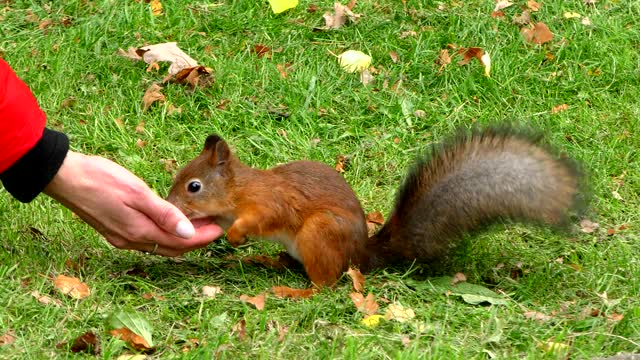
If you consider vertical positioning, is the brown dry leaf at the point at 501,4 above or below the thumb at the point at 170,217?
above

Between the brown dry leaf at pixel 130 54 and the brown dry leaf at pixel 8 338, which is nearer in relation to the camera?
the brown dry leaf at pixel 8 338

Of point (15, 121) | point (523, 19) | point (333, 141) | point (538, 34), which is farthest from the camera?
point (523, 19)

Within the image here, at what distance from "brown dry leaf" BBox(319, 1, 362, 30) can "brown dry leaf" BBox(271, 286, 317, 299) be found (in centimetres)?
190

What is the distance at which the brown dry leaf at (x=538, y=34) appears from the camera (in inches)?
172

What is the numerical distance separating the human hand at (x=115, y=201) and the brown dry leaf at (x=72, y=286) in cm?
17

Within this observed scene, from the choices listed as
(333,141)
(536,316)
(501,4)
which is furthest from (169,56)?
(536,316)

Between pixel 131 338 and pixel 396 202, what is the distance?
2.78 ft

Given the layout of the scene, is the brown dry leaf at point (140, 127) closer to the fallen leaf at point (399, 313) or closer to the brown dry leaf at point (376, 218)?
the brown dry leaf at point (376, 218)

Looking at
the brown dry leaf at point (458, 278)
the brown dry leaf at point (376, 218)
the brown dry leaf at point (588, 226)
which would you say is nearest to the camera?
the brown dry leaf at point (458, 278)

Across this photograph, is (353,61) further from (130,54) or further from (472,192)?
(472,192)

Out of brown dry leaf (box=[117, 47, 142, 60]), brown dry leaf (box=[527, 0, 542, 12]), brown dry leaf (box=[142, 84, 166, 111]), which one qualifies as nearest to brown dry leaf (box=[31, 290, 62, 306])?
brown dry leaf (box=[142, 84, 166, 111])

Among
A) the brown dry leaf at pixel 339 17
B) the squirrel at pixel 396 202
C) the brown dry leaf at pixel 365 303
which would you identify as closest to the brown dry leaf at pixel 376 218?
the squirrel at pixel 396 202

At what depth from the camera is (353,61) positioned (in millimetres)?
4219

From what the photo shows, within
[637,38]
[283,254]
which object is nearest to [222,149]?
[283,254]
